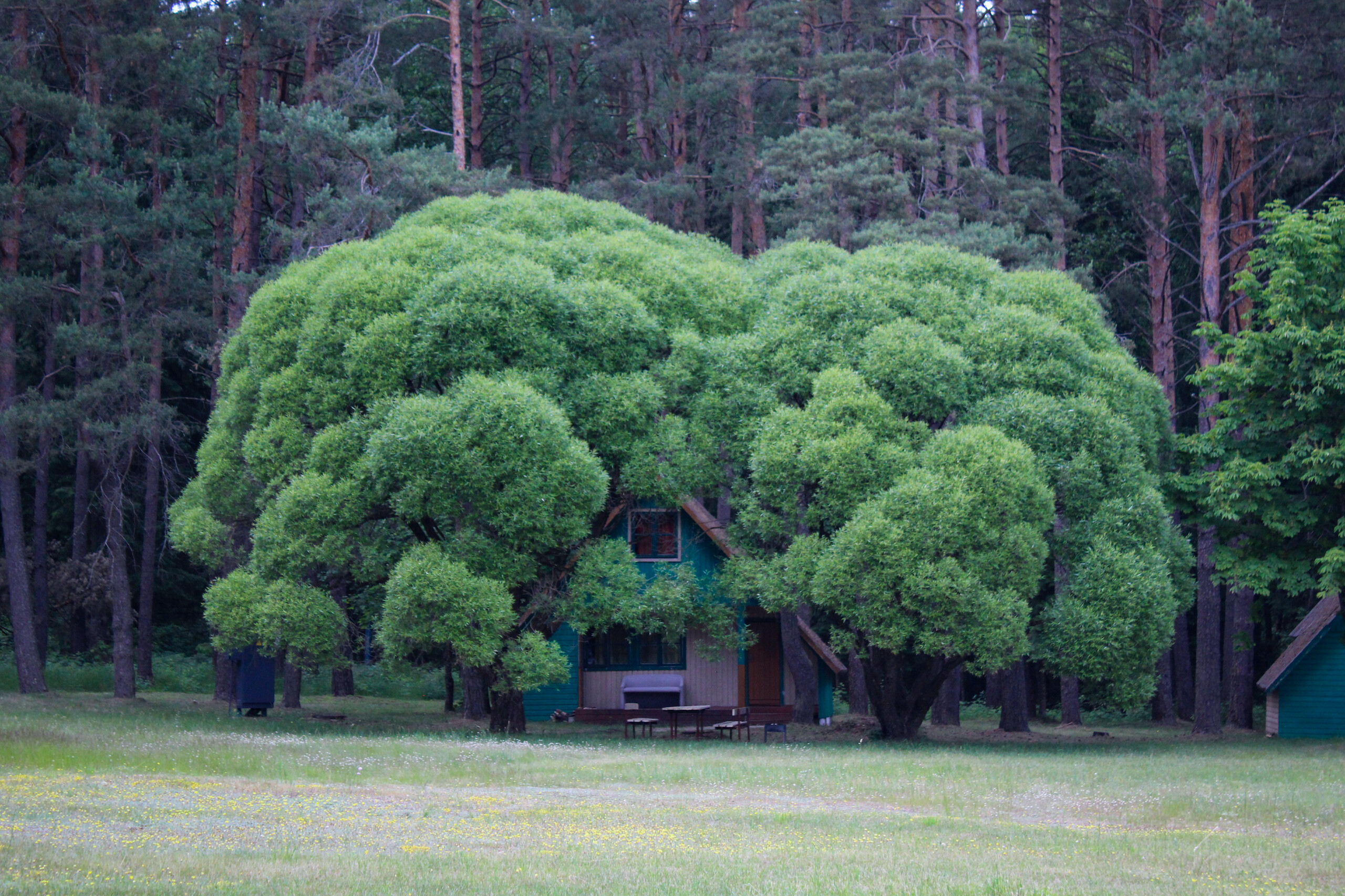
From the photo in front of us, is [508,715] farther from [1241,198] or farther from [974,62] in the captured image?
[1241,198]

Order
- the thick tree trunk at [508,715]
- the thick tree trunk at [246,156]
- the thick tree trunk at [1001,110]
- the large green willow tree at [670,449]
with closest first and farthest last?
the large green willow tree at [670,449] → the thick tree trunk at [508,715] → the thick tree trunk at [246,156] → the thick tree trunk at [1001,110]

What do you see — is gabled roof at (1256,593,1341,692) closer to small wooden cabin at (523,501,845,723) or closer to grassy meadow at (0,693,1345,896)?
grassy meadow at (0,693,1345,896)

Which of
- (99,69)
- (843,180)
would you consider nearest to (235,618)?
(99,69)

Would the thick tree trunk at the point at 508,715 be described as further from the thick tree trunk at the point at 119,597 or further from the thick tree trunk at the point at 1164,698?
the thick tree trunk at the point at 1164,698

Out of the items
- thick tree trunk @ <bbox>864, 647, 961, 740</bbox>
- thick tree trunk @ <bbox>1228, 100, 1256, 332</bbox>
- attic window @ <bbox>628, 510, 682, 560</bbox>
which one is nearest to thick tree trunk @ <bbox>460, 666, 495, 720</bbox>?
attic window @ <bbox>628, 510, 682, 560</bbox>

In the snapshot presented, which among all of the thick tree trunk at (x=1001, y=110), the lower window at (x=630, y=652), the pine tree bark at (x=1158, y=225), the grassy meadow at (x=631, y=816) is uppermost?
the thick tree trunk at (x=1001, y=110)

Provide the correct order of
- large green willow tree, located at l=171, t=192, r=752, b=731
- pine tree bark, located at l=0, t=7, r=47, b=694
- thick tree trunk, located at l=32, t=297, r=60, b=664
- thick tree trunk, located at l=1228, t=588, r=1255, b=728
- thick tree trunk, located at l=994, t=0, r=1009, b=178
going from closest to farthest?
large green willow tree, located at l=171, t=192, r=752, b=731 < pine tree bark, located at l=0, t=7, r=47, b=694 < thick tree trunk, located at l=1228, t=588, r=1255, b=728 < thick tree trunk, located at l=32, t=297, r=60, b=664 < thick tree trunk, located at l=994, t=0, r=1009, b=178

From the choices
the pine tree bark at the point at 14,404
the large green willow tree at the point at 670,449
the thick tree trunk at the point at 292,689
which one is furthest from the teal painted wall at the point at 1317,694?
the pine tree bark at the point at 14,404

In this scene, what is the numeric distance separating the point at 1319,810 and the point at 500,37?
31.6 meters

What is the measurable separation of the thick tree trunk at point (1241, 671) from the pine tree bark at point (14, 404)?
92.7ft

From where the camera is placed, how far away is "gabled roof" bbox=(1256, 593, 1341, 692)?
102 ft

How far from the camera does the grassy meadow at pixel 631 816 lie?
1120 cm

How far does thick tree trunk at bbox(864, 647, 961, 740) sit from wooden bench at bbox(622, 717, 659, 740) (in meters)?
4.66

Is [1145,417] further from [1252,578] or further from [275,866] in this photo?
[275,866]
